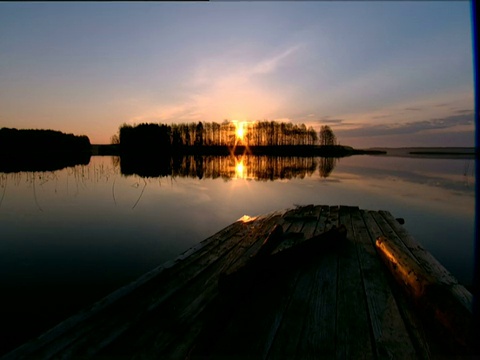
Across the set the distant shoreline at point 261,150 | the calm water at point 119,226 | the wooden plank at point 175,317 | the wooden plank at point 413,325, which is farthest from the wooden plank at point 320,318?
the distant shoreline at point 261,150

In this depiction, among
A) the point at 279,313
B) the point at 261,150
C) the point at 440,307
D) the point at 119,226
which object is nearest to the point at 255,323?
the point at 279,313

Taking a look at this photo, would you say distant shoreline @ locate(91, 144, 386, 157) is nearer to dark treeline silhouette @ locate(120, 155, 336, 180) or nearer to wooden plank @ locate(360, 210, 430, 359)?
dark treeline silhouette @ locate(120, 155, 336, 180)

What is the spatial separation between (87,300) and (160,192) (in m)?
14.6

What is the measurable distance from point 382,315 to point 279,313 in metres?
1.22

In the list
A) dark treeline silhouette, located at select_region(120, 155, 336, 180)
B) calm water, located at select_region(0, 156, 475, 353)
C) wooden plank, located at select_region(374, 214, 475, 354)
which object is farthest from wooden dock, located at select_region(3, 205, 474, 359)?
dark treeline silhouette, located at select_region(120, 155, 336, 180)

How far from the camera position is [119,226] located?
11.9m

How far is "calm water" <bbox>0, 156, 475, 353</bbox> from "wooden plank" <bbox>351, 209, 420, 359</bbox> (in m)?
4.55

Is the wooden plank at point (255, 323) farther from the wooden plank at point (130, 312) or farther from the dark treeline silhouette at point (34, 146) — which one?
the dark treeline silhouette at point (34, 146)

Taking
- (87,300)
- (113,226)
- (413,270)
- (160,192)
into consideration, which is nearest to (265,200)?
(160,192)

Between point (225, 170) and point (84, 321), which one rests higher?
point (225, 170)

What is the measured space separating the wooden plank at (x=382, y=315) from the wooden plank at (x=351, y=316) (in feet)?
0.26

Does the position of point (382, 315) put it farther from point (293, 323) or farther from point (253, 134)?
point (253, 134)

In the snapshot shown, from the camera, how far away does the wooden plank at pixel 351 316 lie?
110 inches

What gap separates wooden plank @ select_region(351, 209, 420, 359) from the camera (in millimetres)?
2791
